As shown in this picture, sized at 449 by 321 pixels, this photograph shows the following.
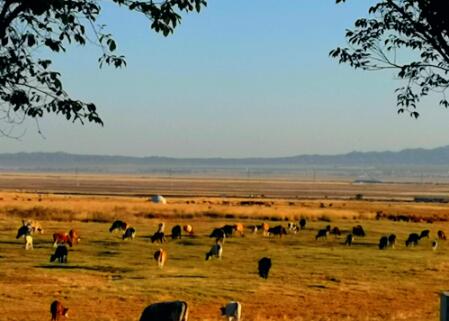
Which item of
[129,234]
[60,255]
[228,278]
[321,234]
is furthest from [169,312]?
[321,234]

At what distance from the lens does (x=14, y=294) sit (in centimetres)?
2525

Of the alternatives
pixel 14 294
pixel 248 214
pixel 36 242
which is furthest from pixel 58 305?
pixel 248 214

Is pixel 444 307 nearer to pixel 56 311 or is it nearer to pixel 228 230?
pixel 56 311

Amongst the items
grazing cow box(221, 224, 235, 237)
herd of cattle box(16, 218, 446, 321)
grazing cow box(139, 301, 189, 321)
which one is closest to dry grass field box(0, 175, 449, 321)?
herd of cattle box(16, 218, 446, 321)

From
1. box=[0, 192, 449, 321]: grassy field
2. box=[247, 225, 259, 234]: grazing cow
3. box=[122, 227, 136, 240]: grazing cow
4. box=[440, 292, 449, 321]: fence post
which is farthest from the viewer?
box=[247, 225, 259, 234]: grazing cow

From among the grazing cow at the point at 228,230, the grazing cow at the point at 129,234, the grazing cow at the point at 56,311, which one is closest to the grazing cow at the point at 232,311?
the grazing cow at the point at 56,311

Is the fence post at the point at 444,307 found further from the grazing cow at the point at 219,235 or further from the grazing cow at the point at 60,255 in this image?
the grazing cow at the point at 219,235

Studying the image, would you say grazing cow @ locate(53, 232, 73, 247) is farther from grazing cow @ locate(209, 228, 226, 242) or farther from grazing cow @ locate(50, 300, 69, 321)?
grazing cow @ locate(50, 300, 69, 321)

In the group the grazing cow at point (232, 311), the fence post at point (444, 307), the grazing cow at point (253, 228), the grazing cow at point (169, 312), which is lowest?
the grazing cow at point (253, 228)

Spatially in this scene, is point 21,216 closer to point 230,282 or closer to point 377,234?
point 377,234

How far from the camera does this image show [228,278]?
3042cm

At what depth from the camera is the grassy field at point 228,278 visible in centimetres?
2389

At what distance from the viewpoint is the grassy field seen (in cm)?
2389

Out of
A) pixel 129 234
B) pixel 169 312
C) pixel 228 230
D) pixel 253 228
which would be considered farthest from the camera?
pixel 253 228
